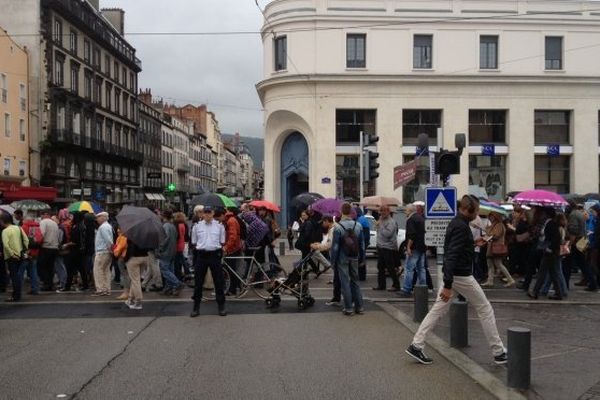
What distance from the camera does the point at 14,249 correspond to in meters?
12.6

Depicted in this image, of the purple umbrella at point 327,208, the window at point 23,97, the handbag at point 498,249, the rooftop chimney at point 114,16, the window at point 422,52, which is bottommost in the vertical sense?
the handbag at point 498,249

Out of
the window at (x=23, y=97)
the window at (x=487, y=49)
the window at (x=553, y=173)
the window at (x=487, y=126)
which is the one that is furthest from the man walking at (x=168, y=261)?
the window at (x=23, y=97)

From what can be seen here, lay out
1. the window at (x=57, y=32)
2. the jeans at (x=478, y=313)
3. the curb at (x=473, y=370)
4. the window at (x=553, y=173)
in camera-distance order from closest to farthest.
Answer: the curb at (x=473, y=370) < the jeans at (x=478, y=313) < the window at (x=553, y=173) < the window at (x=57, y=32)

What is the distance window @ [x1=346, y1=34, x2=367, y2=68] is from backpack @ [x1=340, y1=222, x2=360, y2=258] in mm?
27508

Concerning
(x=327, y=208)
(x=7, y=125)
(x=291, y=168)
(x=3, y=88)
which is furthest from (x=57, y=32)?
(x=327, y=208)

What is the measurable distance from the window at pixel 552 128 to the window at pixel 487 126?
2091mm

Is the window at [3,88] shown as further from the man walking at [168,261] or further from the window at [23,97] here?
the man walking at [168,261]

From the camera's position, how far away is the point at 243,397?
6207mm

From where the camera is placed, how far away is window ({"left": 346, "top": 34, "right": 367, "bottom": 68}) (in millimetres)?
37031

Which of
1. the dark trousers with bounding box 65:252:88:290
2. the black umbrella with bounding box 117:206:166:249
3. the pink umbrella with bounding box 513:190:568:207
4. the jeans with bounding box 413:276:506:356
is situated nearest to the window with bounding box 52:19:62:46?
the dark trousers with bounding box 65:252:88:290

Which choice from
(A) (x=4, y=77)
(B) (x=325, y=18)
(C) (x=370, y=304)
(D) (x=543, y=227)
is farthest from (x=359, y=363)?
(A) (x=4, y=77)

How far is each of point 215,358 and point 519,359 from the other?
3.47m

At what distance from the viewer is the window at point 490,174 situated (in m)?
37.8

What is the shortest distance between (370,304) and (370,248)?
10212mm
